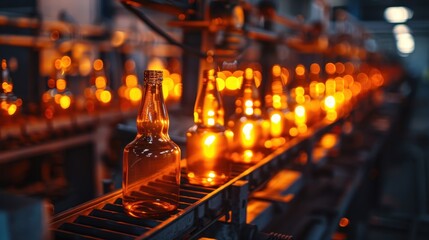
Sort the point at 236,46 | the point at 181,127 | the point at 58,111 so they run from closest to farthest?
Answer: the point at 236,46 → the point at 181,127 → the point at 58,111

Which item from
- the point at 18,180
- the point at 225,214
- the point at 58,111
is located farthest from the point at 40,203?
the point at 18,180

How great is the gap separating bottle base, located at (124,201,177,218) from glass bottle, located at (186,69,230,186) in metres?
0.24

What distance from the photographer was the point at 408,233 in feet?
13.7

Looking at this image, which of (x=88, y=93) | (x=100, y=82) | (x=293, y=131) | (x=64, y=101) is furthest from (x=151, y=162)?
(x=88, y=93)

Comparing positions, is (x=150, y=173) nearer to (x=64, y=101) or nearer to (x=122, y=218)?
(x=122, y=218)

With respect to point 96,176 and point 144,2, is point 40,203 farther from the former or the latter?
point 96,176

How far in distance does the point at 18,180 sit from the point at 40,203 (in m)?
3.94

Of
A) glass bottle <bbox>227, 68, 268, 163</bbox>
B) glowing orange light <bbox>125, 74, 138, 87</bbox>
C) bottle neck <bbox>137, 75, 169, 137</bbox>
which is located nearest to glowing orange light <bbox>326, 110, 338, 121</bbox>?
glass bottle <bbox>227, 68, 268, 163</bbox>

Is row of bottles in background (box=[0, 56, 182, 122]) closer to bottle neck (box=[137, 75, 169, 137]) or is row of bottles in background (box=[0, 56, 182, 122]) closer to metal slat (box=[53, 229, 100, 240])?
bottle neck (box=[137, 75, 169, 137])

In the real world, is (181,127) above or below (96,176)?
above

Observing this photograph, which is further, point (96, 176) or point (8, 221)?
point (96, 176)

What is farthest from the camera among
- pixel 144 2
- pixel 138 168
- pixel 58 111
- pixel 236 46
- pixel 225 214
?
pixel 58 111

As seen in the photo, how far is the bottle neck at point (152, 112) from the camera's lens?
1078 mm

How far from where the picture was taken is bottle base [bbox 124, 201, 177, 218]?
1.03 m
